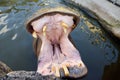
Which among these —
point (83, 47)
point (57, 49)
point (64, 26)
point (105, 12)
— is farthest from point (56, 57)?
point (105, 12)

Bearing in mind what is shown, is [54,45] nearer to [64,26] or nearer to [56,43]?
[56,43]

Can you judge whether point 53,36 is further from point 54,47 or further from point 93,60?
point 93,60

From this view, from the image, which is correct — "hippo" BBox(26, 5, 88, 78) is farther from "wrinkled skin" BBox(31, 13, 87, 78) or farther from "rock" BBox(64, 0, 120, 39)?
"rock" BBox(64, 0, 120, 39)

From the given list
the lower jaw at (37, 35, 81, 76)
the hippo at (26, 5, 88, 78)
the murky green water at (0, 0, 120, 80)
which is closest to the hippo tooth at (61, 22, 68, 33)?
the hippo at (26, 5, 88, 78)

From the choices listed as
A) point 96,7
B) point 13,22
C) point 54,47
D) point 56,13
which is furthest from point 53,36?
point 96,7

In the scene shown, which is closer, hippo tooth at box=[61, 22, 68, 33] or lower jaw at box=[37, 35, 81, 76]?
lower jaw at box=[37, 35, 81, 76]

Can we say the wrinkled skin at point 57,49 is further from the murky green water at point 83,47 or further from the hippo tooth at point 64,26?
the murky green water at point 83,47
